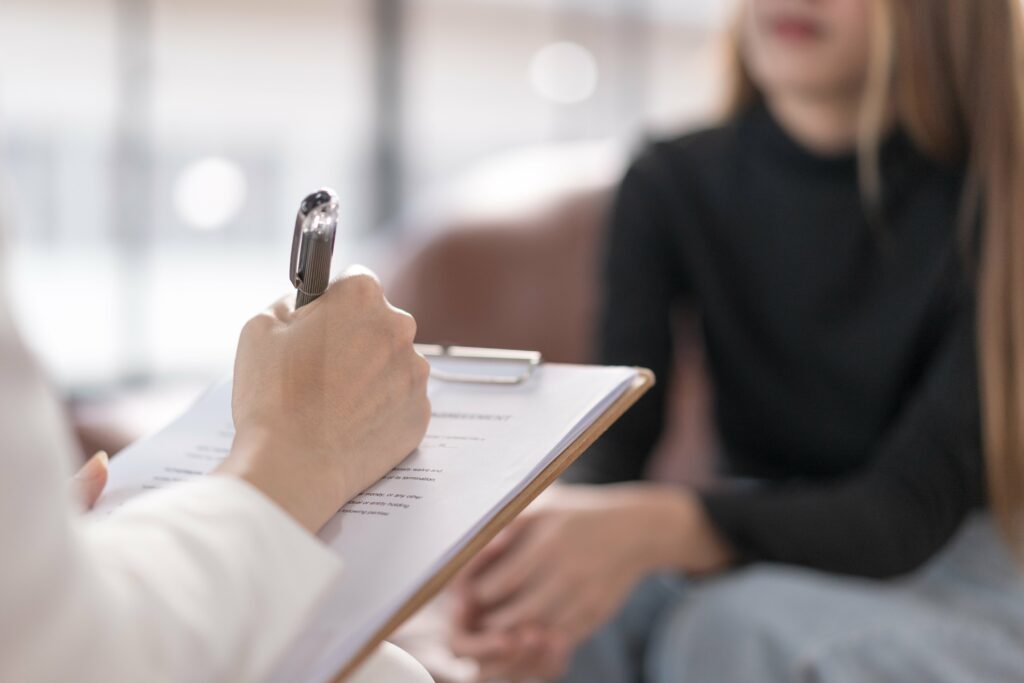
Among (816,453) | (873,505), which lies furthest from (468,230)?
(873,505)

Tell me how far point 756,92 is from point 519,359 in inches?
31.0

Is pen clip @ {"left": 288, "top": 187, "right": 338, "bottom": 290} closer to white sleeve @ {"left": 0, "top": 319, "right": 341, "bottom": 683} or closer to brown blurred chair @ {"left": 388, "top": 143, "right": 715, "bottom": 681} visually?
white sleeve @ {"left": 0, "top": 319, "right": 341, "bottom": 683}

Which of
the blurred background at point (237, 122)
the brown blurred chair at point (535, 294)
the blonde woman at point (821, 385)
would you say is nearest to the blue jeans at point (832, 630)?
the blonde woman at point (821, 385)

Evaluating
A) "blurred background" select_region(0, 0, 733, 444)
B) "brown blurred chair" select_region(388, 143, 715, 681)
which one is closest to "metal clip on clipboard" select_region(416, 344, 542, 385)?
"brown blurred chair" select_region(388, 143, 715, 681)

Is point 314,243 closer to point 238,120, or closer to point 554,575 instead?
point 554,575

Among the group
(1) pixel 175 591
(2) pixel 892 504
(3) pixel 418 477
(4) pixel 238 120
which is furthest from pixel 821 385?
(4) pixel 238 120

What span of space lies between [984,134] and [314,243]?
0.80m

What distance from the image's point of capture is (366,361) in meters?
0.46

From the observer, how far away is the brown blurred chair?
1311 mm

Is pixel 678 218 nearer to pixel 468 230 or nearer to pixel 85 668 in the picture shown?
pixel 468 230

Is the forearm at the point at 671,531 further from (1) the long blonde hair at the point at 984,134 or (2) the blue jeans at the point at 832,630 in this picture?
(1) the long blonde hair at the point at 984,134

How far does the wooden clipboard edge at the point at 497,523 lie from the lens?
1.26 ft

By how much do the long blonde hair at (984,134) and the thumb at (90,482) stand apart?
2.55 feet

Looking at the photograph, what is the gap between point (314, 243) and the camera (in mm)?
450
